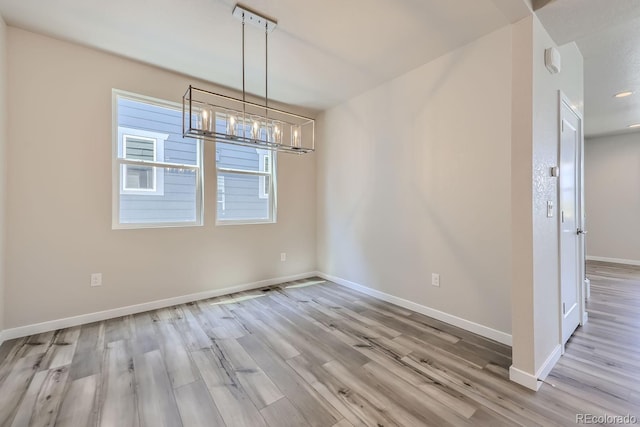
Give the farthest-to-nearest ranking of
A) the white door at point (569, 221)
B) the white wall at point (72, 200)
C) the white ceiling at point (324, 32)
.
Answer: the white wall at point (72, 200), the white door at point (569, 221), the white ceiling at point (324, 32)

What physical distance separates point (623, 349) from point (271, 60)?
13.6 ft

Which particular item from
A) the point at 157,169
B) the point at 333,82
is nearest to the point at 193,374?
the point at 157,169

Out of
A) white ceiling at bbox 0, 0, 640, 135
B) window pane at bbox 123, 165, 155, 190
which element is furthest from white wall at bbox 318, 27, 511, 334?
window pane at bbox 123, 165, 155, 190

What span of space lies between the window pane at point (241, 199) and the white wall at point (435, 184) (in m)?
1.18

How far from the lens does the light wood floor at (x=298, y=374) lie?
5.16 ft

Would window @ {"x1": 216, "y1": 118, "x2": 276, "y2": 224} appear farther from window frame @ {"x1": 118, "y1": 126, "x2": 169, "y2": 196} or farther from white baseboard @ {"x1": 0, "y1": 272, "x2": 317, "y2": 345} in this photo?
white baseboard @ {"x1": 0, "y1": 272, "x2": 317, "y2": 345}

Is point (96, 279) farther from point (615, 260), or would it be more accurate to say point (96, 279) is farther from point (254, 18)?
point (615, 260)

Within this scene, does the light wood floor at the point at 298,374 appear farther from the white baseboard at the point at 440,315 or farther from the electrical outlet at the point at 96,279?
the electrical outlet at the point at 96,279

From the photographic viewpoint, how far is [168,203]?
3.26 m

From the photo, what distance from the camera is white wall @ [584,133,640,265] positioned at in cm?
523

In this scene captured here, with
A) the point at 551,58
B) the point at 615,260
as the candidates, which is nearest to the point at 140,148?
the point at 551,58

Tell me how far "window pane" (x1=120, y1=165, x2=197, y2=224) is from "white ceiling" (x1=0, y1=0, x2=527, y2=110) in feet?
4.07

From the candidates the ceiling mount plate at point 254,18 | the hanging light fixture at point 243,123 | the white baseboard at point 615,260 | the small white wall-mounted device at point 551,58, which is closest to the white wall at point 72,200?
the hanging light fixture at point 243,123

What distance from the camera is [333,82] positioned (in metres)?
3.39
